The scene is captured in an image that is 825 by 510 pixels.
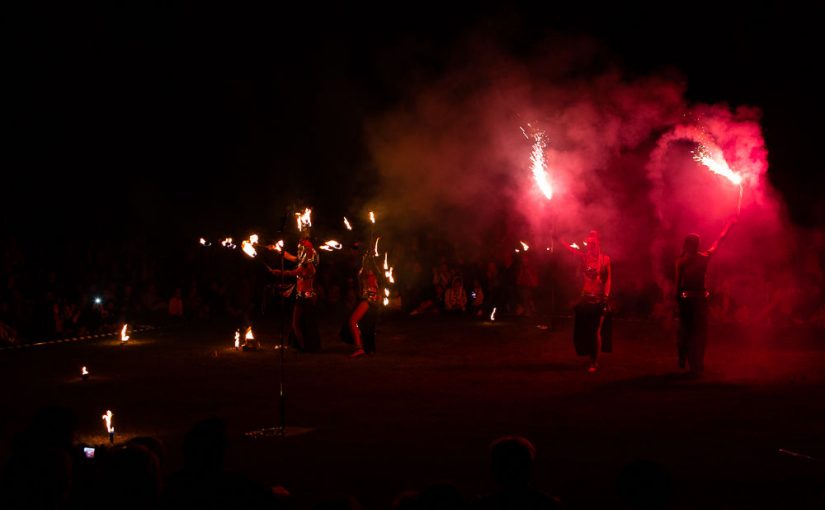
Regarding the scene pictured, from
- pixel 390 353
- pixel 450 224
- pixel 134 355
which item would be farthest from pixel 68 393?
pixel 450 224

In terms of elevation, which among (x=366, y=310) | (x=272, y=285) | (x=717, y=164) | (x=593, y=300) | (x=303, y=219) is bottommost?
(x=366, y=310)

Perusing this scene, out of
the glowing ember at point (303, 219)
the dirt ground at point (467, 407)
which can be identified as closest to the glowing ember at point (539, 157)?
the dirt ground at point (467, 407)

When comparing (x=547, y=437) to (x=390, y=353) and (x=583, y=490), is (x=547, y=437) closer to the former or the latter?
(x=583, y=490)

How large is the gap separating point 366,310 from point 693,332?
17.6 feet

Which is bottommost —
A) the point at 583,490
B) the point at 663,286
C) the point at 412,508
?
the point at 583,490

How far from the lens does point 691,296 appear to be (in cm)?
1152

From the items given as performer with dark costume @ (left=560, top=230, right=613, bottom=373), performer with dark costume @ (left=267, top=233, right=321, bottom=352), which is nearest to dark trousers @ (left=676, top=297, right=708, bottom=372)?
performer with dark costume @ (left=560, top=230, right=613, bottom=373)

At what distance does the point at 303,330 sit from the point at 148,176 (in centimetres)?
1379

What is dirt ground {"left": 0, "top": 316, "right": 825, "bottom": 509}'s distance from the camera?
6.49 m

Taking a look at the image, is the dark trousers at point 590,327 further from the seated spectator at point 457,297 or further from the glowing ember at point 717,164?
the seated spectator at point 457,297

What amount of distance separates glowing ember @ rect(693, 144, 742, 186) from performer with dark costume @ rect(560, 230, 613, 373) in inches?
89.9

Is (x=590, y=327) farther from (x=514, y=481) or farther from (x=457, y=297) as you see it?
(x=457, y=297)

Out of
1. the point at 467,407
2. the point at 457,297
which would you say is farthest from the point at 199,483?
the point at 457,297

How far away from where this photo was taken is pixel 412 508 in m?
3.51
